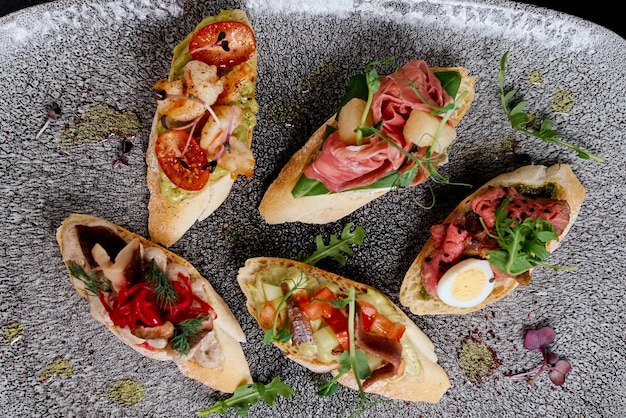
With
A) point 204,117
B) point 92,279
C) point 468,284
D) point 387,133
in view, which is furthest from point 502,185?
point 92,279

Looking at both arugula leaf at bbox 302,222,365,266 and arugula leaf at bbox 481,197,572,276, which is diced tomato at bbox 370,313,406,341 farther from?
arugula leaf at bbox 481,197,572,276

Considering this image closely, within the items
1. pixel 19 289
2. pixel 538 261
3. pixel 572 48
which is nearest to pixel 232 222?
pixel 19 289

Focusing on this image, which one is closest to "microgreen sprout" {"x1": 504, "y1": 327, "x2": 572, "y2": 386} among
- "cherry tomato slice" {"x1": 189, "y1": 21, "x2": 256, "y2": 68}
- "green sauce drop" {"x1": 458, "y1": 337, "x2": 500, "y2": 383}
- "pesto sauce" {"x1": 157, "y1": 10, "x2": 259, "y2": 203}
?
"green sauce drop" {"x1": 458, "y1": 337, "x2": 500, "y2": 383}

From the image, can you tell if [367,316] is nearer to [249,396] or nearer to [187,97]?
[249,396]

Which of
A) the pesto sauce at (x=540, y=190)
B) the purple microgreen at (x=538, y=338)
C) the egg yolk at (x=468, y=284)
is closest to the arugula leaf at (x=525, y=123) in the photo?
the pesto sauce at (x=540, y=190)

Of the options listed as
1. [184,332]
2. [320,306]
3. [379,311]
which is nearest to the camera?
[184,332]

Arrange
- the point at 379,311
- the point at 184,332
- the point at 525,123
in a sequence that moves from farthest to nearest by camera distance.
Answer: the point at 525,123, the point at 379,311, the point at 184,332

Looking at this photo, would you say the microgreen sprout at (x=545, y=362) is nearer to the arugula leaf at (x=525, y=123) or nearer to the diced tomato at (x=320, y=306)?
the arugula leaf at (x=525, y=123)
